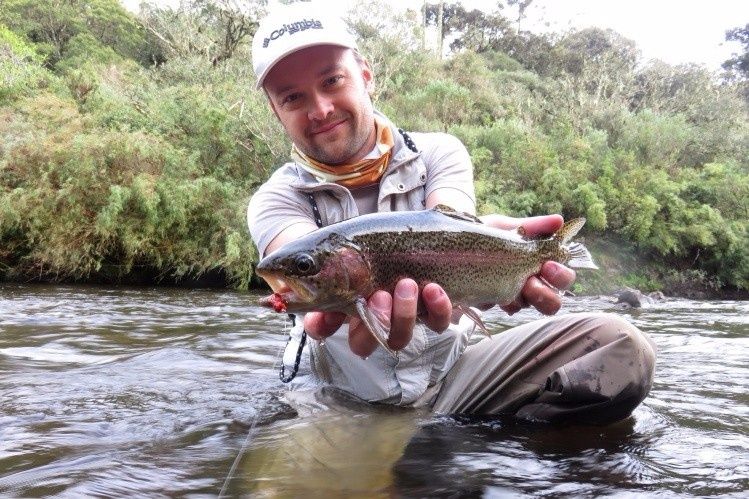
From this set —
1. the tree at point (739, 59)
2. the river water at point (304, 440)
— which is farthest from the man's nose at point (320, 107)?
the tree at point (739, 59)

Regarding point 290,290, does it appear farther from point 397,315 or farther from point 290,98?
point 290,98

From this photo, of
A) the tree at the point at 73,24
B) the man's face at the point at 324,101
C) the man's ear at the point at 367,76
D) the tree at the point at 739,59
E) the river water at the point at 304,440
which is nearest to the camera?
the river water at the point at 304,440

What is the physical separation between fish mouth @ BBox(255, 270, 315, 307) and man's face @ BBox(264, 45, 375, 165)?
1164 mm

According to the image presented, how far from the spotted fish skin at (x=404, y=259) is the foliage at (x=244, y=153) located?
12.1 metres

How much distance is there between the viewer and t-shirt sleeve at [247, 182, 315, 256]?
320 centimetres

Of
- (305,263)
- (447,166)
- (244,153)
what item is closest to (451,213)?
(305,263)

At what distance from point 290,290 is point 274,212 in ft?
3.61

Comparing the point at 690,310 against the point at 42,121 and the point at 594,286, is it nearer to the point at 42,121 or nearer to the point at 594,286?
the point at 594,286

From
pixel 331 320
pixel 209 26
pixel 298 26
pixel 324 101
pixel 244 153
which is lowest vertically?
pixel 331 320

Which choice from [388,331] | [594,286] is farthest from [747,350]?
[594,286]

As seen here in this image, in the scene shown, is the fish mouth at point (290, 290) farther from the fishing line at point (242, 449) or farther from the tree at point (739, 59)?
the tree at point (739, 59)

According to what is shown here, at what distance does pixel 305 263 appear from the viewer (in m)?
2.24

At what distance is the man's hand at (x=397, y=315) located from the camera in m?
2.35

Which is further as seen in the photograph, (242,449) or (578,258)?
(242,449)
